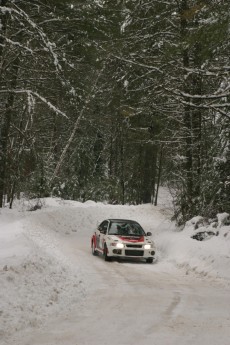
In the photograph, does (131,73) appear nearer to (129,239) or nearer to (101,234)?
(101,234)

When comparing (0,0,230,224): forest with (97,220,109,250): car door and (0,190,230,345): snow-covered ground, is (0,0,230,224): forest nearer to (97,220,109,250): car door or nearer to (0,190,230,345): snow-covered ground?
(0,190,230,345): snow-covered ground

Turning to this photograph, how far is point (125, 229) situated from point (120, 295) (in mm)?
7267

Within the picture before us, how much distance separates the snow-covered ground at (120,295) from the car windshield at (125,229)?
3.57ft

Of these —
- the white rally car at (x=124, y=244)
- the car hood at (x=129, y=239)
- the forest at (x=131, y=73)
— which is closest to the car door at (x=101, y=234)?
the white rally car at (x=124, y=244)

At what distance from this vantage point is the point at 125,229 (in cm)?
1744

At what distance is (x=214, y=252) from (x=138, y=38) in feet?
28.7

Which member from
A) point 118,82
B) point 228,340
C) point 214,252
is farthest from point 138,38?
point 228,340

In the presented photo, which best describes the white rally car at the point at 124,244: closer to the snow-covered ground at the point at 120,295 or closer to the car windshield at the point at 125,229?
the car windshield at the point at 125,229

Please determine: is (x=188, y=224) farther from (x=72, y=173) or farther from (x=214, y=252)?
(x=72, y=173)

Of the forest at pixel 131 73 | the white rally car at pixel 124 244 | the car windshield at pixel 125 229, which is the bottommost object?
the white rally car at pixel 124 244

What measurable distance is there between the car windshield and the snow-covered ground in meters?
1.09

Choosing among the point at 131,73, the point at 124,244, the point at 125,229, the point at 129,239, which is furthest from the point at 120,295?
the point at 131,73

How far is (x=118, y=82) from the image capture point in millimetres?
18906

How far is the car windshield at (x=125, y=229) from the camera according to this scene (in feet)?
56.2
